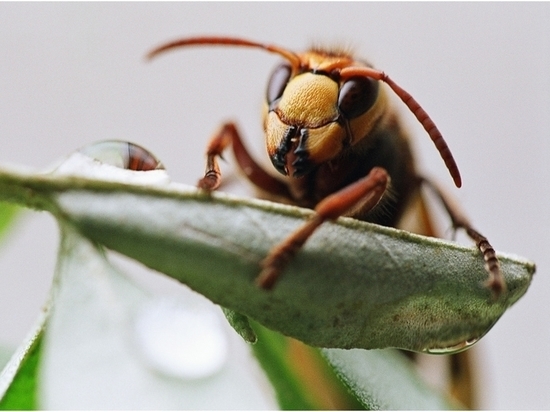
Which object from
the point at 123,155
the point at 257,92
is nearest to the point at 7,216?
the point at 123,155

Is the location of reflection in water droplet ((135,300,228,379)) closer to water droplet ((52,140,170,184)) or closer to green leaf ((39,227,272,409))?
green leaf ((39,227,272,409))

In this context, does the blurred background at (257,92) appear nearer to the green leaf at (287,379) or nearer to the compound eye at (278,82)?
the green leaf at (287,379)

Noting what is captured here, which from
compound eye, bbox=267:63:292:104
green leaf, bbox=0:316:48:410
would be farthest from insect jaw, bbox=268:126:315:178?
green leaf, bbox=0:316:48:410

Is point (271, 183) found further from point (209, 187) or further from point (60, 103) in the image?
point (60, 103)

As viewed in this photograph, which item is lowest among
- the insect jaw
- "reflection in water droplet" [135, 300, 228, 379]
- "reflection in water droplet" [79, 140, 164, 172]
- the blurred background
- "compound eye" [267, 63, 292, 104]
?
the blurred background

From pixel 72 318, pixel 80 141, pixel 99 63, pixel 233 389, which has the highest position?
pixel 72 318

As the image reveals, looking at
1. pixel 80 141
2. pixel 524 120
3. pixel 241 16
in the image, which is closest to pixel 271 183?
pixel 80 141
